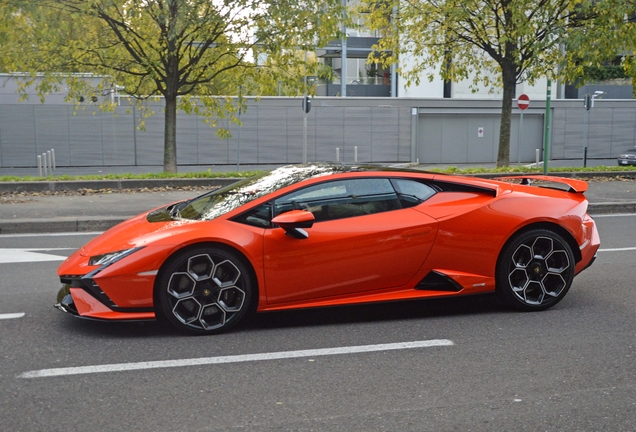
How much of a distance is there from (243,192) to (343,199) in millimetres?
857

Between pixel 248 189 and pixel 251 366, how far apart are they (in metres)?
1.82

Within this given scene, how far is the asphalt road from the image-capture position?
153 inches

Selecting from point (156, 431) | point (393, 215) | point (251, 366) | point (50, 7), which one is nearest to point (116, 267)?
point (251, 366)

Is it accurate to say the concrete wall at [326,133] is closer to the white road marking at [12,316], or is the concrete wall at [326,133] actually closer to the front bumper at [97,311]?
the white road marking at [12,316]

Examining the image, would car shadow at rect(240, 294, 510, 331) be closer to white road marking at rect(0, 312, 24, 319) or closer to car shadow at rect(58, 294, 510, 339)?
car shadow at rect(58, 294, 510, 339)

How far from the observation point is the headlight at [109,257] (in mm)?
5230

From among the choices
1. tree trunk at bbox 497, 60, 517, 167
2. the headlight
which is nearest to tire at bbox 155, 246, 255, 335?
the headlight

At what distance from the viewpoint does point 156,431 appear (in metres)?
3.70

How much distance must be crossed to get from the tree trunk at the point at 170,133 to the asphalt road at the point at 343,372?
13320 mm

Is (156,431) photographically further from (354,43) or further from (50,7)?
(354,43)

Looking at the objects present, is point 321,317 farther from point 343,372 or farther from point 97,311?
point 97,311

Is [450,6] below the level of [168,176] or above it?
above

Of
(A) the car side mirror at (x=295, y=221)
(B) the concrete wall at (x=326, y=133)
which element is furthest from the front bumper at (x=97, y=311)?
(B) the concrete wall at (x=326, y=133)

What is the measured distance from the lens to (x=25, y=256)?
29.3ft
